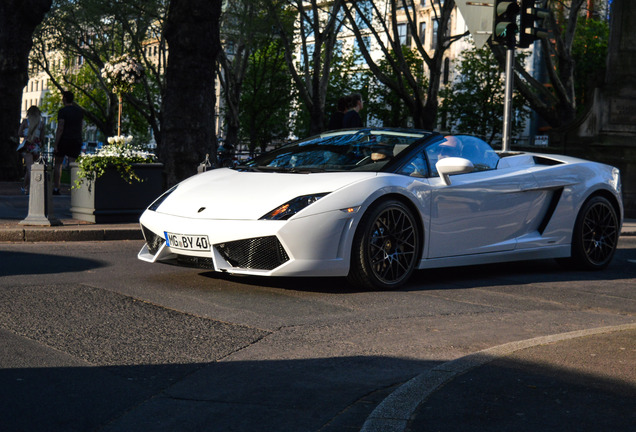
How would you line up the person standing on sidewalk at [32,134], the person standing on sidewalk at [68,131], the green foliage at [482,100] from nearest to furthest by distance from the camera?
the person standing on sidewalk at [68,131] → the person standing on sidewalk at [32,134] → the green foliage at [482,100]

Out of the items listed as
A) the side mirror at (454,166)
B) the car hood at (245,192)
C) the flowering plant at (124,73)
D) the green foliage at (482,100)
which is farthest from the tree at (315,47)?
the car hood at (245,192)

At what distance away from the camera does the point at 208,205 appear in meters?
7.00

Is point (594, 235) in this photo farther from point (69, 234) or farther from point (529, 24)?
point (69, 234)

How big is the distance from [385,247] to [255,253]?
1040 mm

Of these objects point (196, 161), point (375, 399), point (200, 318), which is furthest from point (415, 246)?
point (196, 161)

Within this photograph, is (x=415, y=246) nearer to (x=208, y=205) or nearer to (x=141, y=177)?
(x=208, y=205)

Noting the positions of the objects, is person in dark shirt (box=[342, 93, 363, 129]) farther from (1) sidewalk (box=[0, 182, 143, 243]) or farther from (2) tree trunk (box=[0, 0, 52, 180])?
(2) tree trunk (box=[0, 0, 52, 180])

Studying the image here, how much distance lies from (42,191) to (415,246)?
17.0 feet

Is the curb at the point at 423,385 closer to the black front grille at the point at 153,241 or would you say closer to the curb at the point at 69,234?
the black front grille at the point at 153,241

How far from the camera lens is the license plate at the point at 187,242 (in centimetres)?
678

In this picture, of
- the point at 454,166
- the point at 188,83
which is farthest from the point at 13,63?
the point at 454,166

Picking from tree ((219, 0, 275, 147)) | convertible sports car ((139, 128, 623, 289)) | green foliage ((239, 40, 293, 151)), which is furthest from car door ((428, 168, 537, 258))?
green foliage ((239, 40, 293, 151))

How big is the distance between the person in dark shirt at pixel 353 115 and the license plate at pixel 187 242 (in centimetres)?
619

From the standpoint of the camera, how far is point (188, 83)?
43.4ft
